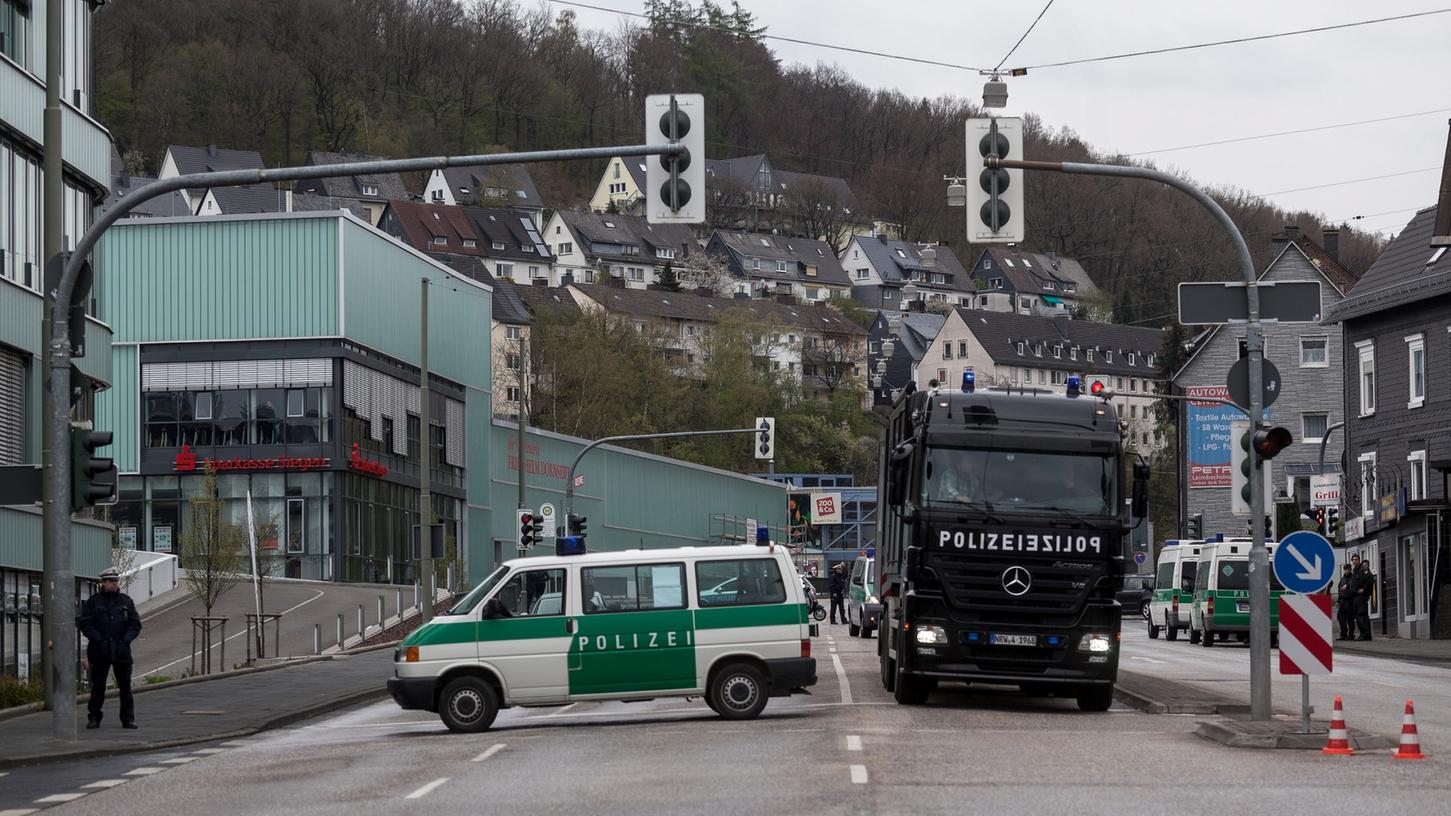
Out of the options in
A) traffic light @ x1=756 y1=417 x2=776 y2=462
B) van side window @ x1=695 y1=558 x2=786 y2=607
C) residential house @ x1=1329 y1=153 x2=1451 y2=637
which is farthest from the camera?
traffic light @ x1=756 y1=417 x2=776 y2=462

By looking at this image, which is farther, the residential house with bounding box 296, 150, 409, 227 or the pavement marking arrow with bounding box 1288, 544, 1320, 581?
the residential house with bounding box 296, 150, 409, 227

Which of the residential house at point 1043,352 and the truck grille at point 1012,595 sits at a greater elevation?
the residential house at point 1043,352

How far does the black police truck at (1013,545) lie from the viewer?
22.3m

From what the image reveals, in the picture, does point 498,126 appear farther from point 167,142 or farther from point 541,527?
point 541,527

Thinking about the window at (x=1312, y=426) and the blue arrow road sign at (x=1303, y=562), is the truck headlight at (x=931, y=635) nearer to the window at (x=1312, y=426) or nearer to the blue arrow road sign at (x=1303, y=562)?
the blue arrow road sign at (x=1303, y=562)

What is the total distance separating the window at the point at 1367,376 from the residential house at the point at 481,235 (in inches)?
4140

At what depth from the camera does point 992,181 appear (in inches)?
810

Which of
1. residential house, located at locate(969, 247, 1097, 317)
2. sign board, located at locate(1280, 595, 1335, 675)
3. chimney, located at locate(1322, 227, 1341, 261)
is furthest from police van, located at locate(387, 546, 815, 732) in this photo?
residential house, located at locate(969, 247, 1097, 317)

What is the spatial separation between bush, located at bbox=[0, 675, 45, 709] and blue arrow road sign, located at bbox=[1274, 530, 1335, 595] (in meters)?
15.4

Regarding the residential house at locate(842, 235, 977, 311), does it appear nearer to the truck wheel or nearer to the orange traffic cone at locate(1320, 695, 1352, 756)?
the truck wheel

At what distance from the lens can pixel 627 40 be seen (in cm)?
17075

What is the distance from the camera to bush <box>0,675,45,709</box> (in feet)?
87.2

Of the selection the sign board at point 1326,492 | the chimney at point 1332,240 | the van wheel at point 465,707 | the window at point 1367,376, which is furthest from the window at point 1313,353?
the van wheel at point 465,707

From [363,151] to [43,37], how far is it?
116m
